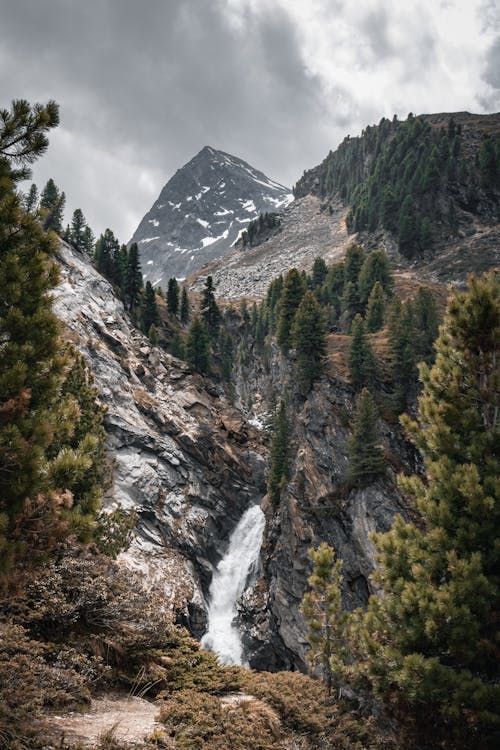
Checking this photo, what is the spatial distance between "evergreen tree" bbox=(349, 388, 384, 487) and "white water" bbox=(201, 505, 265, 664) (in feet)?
56.8

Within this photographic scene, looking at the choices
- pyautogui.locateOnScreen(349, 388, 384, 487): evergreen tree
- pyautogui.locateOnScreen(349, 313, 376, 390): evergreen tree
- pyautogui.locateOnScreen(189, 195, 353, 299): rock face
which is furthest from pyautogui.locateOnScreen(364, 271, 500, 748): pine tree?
pyautogui.locateOnScreen(189, 195, 353, 299): rock face

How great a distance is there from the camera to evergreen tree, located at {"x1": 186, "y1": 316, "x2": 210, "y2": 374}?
6150cm

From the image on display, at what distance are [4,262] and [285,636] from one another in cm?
3616

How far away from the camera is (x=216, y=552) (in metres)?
41.1

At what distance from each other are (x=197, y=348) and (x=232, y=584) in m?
34.0

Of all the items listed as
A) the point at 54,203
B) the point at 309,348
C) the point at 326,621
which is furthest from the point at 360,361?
the point at 54,203

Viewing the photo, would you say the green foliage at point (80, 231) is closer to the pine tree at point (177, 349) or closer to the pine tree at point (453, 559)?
the pine tree at point (177, 349)

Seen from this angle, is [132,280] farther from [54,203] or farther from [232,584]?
[232,584]

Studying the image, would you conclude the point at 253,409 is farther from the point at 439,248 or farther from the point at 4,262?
the point at 4,262

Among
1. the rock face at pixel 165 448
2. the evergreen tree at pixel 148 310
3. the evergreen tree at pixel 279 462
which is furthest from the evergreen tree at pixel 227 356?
the evergreen tree at pixel 279 462

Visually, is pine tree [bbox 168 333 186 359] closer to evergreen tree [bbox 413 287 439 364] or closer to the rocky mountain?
evergreen tree [bbox 413 287 439 364]

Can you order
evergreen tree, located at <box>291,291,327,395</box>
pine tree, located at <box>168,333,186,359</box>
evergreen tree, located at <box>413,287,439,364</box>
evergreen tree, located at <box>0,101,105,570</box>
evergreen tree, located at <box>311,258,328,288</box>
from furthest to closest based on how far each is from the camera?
1. evergreen tree, located at <box>311,258,328,288</box>
2. pine tree, located at <box>168,333,186,359</box>
3. evergreen tree, located at <box>291,291,327,395</box>
4. evergreen tree, located at <box>413,287,439,364</box>
5. evergreen tree, located at <box>0,101,105,570</box>

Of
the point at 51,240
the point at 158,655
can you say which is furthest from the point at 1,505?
the point at 158,655

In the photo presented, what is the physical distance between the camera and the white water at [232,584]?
3400 centimetres
